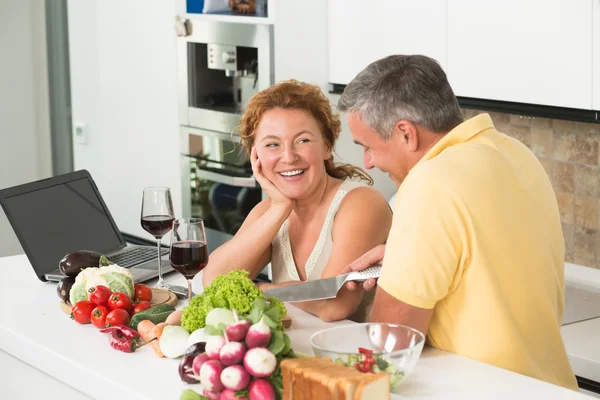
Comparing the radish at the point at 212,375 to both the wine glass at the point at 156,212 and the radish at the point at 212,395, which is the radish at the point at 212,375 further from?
the wine glass at the point at 156,212

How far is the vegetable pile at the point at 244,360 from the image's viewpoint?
138 cm

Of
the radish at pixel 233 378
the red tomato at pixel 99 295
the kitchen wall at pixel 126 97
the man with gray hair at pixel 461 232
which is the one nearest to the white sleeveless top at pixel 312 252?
the man with gray hair at pixel 461 232

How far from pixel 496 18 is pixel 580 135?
527mm

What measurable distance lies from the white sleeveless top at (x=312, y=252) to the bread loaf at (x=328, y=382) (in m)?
0.92

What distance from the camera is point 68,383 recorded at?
66.6 inches

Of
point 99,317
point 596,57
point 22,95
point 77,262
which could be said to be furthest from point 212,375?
point 22,95

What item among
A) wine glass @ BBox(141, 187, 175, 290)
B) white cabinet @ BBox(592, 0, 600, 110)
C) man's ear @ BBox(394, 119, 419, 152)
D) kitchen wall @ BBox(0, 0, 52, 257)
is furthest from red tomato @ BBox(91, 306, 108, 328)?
kitchen wall @ BBox(0, 0, 52, 257)

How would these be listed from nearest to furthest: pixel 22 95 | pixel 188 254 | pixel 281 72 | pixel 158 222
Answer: pixel 188 254
pixel 158 222
pixel 281 72
pixel 22 95

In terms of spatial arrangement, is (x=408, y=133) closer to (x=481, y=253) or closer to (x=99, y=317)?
(x=481, y=253)

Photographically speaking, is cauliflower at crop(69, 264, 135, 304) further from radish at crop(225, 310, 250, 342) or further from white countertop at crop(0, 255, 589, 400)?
radish at crop(225, 310, 250, 342)

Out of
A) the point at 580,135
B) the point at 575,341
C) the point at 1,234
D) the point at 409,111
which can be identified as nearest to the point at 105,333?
the point at 409,111

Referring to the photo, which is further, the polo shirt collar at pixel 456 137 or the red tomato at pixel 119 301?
the red tomato at pixel 119 301

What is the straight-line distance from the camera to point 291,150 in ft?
7.55

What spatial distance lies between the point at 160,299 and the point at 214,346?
0.65 meters
